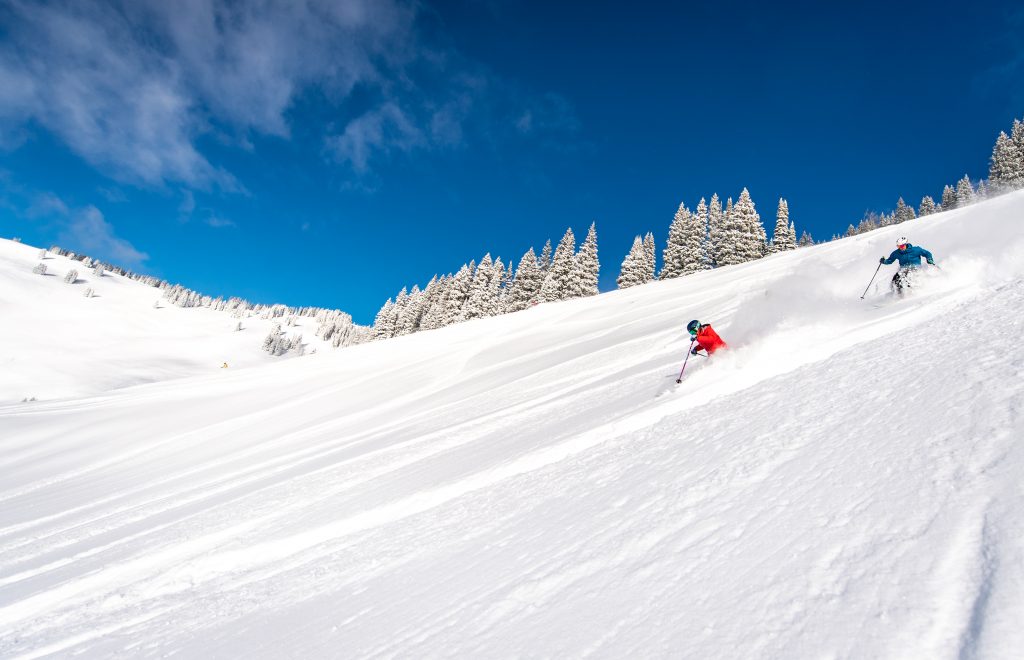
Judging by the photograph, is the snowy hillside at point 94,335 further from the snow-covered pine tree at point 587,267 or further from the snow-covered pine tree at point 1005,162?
the snow-covered pine tree at point 1005,162

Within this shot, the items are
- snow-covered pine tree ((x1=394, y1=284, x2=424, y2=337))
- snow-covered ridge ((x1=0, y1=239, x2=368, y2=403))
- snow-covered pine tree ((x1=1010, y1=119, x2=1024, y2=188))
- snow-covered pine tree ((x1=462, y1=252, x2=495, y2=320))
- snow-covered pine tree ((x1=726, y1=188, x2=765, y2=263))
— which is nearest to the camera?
snow-covered pine tree ((x1=1010, y1=119, x2=1024, y2=188))

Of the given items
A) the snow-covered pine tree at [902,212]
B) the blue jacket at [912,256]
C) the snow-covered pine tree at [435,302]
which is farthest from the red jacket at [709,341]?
the snow-covered pine tree at [902,212]

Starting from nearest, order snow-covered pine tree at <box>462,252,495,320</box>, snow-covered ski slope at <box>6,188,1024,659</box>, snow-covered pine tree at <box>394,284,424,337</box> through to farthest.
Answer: snow-covered ski slope at <box>6,188,1024,659</box> < snow-covered pine tree at <box>462,252,495,320</box> < snow-covered pine tree at <box>394,284,424,337</box>

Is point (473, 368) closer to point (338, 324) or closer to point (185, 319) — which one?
point (185, 319)

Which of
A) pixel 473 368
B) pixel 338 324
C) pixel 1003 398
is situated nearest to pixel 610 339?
pixel 473 368

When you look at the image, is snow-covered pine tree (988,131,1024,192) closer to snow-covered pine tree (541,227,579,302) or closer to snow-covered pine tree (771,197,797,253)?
snow-covered pine tree (771,197,797,253)

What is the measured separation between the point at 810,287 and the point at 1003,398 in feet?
29.5

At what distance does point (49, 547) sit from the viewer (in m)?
7.20

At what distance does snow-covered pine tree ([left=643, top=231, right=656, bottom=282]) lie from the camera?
53906 mm

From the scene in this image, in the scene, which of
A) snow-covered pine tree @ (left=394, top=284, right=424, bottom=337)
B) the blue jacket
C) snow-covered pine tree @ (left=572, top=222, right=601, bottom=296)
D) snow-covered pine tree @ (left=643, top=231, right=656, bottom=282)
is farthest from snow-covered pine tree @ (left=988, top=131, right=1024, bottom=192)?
snow-covered pine tree @ (left=394, top=284, right=424, bottom=337)

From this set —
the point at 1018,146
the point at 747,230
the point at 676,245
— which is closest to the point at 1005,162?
the point at 1018,146

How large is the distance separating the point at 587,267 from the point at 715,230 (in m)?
14.0

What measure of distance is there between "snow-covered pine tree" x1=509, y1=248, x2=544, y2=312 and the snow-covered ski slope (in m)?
45.6

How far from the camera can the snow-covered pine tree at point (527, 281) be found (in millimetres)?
56719
